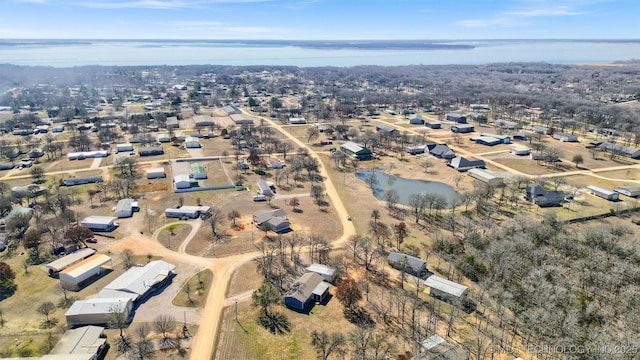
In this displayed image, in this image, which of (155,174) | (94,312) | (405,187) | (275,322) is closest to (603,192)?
(405,187)

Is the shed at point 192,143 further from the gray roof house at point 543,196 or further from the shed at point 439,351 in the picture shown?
the shed at point 439,351

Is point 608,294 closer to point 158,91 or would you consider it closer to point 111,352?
point 111,352

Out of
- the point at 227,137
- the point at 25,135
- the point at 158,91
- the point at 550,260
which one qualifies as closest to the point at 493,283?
the point at 550,260

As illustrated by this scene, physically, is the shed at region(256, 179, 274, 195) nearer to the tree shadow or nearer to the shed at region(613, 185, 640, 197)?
the tree shadow

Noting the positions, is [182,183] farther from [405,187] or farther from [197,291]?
[405,187]

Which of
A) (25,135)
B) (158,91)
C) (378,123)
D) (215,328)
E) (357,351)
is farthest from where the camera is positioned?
(158,91)
